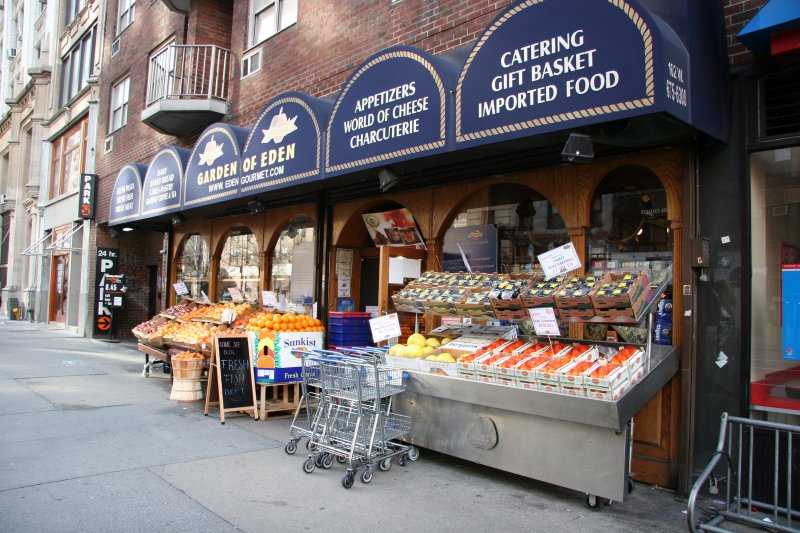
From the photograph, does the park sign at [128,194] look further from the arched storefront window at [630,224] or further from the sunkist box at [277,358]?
the arched storefront window at [630,224]

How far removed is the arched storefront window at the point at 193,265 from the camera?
46.2 feet

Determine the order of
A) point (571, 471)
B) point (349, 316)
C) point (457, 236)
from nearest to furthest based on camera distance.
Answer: point (571, 471) → point (457, 236) → point (349, 316)

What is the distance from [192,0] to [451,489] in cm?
1318

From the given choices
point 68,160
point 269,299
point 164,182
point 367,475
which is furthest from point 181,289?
point 68,160

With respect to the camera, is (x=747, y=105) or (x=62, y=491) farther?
(x=747, y=105)

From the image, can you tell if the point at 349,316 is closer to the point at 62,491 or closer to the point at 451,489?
the point at 451,489

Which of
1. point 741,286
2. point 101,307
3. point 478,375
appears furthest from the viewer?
point 101,307

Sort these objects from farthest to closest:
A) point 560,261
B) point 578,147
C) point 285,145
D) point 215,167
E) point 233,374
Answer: point 215,167, point 285,145, point 233,374, point 560,261, point 578,147

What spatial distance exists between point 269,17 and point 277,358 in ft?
23.8

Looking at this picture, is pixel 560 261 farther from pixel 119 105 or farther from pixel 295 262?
pixel 119 105

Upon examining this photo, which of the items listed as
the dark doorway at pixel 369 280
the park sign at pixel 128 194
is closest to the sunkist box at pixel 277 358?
the dark doorway at pixel 369 280

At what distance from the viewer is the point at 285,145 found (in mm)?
8578

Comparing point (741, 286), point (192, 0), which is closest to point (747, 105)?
point (741, 286)

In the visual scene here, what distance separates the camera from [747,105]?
5.31 metres
